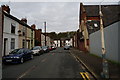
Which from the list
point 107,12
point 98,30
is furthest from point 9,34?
point 107,12

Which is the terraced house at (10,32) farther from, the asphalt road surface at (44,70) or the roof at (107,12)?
the roof at (107,12)

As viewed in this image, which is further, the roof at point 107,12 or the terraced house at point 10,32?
the roof at point 107,12

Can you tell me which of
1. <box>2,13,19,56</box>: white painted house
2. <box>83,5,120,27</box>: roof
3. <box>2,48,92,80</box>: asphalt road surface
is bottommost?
<box>2,48,92,80</box>: asphalt road surface

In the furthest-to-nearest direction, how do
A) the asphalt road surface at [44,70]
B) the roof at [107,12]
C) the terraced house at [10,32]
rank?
the roof at [107,12] < the terraced house at [10,32] < the asphalt road surface at [44,70]

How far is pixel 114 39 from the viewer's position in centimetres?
1264

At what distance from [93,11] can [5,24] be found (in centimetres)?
2380

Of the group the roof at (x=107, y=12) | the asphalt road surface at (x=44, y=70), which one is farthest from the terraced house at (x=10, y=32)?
the roof at (x=107, y=12)

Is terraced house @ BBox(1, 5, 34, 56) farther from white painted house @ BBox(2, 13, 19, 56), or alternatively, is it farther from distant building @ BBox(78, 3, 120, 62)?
distant building @ BBox(78, 3, 120, 62)

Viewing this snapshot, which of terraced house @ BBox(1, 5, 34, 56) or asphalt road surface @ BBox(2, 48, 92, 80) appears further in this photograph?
terraced house @ BBox(1, 5, 34, 56)

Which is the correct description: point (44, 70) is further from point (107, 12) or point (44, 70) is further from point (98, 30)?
point (107, 12)

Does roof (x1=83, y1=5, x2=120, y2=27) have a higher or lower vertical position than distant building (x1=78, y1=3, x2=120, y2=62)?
higher

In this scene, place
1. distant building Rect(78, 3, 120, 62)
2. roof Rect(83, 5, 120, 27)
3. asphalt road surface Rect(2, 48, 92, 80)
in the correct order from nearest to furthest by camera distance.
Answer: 1. asphalt road surface Rect(2, 48, 92, 80)
2. distant building Rect(78, 3, 120, 62)
3. roof Rect(83, 5, 120, 27)

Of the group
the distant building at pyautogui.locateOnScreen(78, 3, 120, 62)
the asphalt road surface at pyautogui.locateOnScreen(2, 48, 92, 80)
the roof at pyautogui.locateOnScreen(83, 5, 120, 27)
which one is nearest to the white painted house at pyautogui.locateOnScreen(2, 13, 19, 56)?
the asphalt road surface at pyautogui.locateOnScreen(2, 48, 92, 80)

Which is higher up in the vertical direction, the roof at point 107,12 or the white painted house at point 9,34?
the roof at point 107,12
